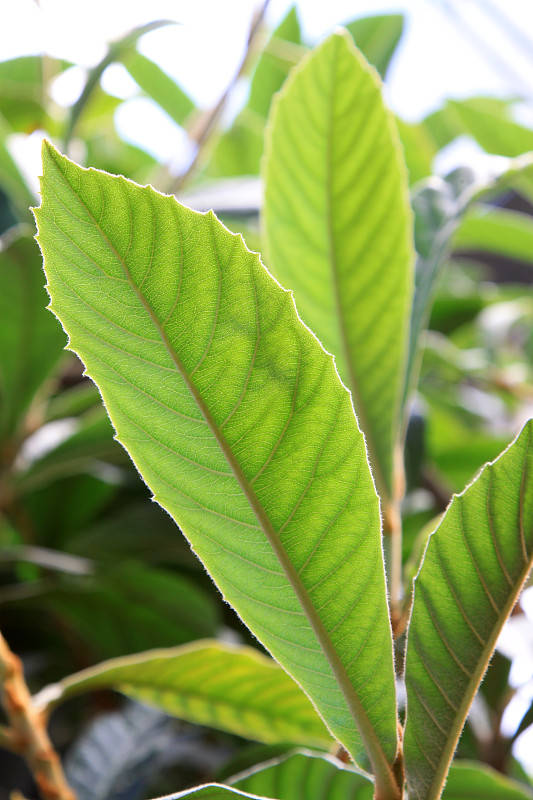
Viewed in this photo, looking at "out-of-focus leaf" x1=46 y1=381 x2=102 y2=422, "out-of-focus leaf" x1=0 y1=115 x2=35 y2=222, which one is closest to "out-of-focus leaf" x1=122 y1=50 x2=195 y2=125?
"out-of-focus leaf" x1=0 y1=115 x2=35 y2=222

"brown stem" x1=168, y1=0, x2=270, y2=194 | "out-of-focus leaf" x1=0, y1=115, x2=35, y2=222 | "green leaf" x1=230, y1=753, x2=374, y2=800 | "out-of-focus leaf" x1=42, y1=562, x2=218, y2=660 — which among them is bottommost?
"out-of-focus leaf" x1=42, y1=562, x2=218, y2=660

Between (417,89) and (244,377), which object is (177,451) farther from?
(417,89)

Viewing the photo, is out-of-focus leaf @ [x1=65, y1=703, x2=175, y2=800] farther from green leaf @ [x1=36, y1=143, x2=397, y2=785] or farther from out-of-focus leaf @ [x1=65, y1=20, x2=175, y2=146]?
out-of-focus leaf @ [x1=65, y1=20, x2=175, y2=146]

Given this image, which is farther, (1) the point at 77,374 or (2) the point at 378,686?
(1) the point at 77,374

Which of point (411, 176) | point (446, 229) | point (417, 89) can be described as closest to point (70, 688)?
point (446, 229)

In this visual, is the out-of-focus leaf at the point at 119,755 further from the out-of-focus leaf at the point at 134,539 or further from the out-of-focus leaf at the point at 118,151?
the out-of-focus leaf at the point at 118,151

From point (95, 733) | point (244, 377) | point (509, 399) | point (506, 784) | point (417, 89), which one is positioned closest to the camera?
point (244, 377)
